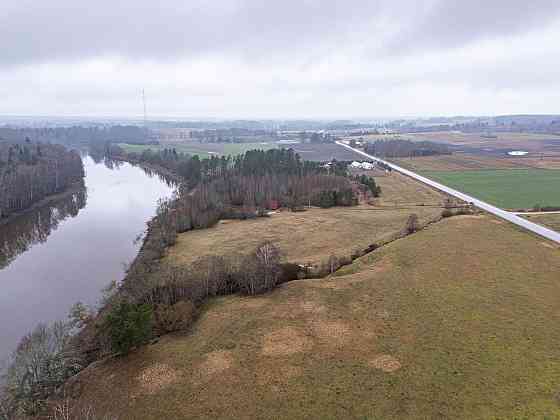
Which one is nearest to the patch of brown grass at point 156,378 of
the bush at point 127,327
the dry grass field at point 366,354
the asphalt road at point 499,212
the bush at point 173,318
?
the dry grass field at point 366,354

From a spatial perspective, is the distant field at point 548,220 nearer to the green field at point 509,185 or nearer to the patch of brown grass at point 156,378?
the green field at point 509,185

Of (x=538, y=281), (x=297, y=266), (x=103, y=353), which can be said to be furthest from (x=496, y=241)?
(x=103, y=353)

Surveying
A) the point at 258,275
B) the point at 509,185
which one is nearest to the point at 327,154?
the point at 509,185

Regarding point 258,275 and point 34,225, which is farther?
point 34,225

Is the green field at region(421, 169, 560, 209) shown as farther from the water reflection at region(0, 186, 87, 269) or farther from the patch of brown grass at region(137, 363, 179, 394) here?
the water reflection at region(0, 186, 87, 269)

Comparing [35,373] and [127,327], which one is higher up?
[127,327]

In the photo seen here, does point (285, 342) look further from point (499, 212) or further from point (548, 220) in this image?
point (499, 212)

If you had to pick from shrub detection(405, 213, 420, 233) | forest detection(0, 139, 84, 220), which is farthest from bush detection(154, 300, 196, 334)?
forest detection(0, 139, 84, 220)
